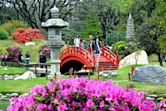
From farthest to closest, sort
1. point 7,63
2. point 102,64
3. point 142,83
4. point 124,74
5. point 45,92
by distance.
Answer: point 7,63, point 102,64, point 124,74, point 142,83, point 45,92

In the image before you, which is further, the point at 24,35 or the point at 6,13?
the point at 6,13

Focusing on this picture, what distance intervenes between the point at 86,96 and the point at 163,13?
11.1 m

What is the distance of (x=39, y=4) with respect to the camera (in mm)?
54469

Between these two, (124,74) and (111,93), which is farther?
(124,74)

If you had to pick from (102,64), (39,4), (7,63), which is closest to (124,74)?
(102,64)

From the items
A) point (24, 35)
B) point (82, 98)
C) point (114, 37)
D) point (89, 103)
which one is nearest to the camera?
point (89, 103)

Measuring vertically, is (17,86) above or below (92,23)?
below

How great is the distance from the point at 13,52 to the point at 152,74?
61.9ft

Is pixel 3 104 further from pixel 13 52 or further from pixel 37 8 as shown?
pixel 37 8

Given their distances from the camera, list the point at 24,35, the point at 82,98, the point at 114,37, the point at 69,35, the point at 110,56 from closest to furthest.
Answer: the point at 82,98, the point at 110,56, the point at 24,35, the point at 69,35, the point at 114,37

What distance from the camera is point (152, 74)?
68.7ft

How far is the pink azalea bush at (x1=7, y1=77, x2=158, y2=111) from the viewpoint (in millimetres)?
5723

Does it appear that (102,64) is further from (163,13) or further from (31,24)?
(31,24)

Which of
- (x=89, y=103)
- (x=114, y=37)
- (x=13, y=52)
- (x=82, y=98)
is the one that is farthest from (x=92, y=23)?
(x=89, y=103)
